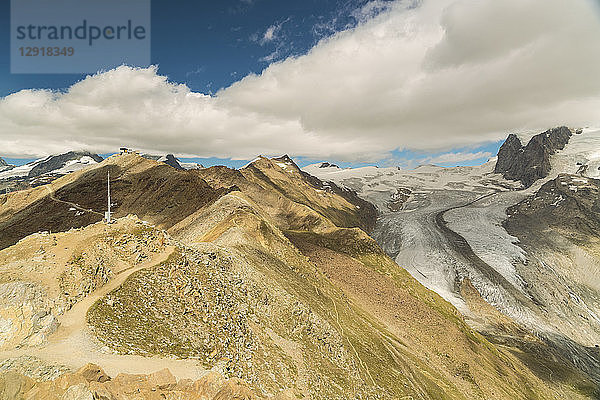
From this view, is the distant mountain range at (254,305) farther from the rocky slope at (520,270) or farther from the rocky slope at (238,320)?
the rocky slope at (520,270)

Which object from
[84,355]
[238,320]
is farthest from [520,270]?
[84,355]

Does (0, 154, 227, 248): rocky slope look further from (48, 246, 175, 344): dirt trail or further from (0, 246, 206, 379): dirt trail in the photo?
(0, 246, 206, 379): dirt trail

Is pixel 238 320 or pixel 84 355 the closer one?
pixel 84 355

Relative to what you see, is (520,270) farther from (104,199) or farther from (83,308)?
(104,199)

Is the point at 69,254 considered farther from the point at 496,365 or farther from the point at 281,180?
the point at 281,180

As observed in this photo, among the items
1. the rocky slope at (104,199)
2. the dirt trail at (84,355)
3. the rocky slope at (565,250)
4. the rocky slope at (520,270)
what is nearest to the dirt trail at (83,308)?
the dirt trail at (84,355)

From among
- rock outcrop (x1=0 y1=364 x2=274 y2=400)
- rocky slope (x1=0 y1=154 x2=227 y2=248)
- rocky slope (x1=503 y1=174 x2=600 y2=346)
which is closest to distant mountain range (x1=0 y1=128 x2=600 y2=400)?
rock outcrop (x1=0 y1=364 x2=274 y2=400)
